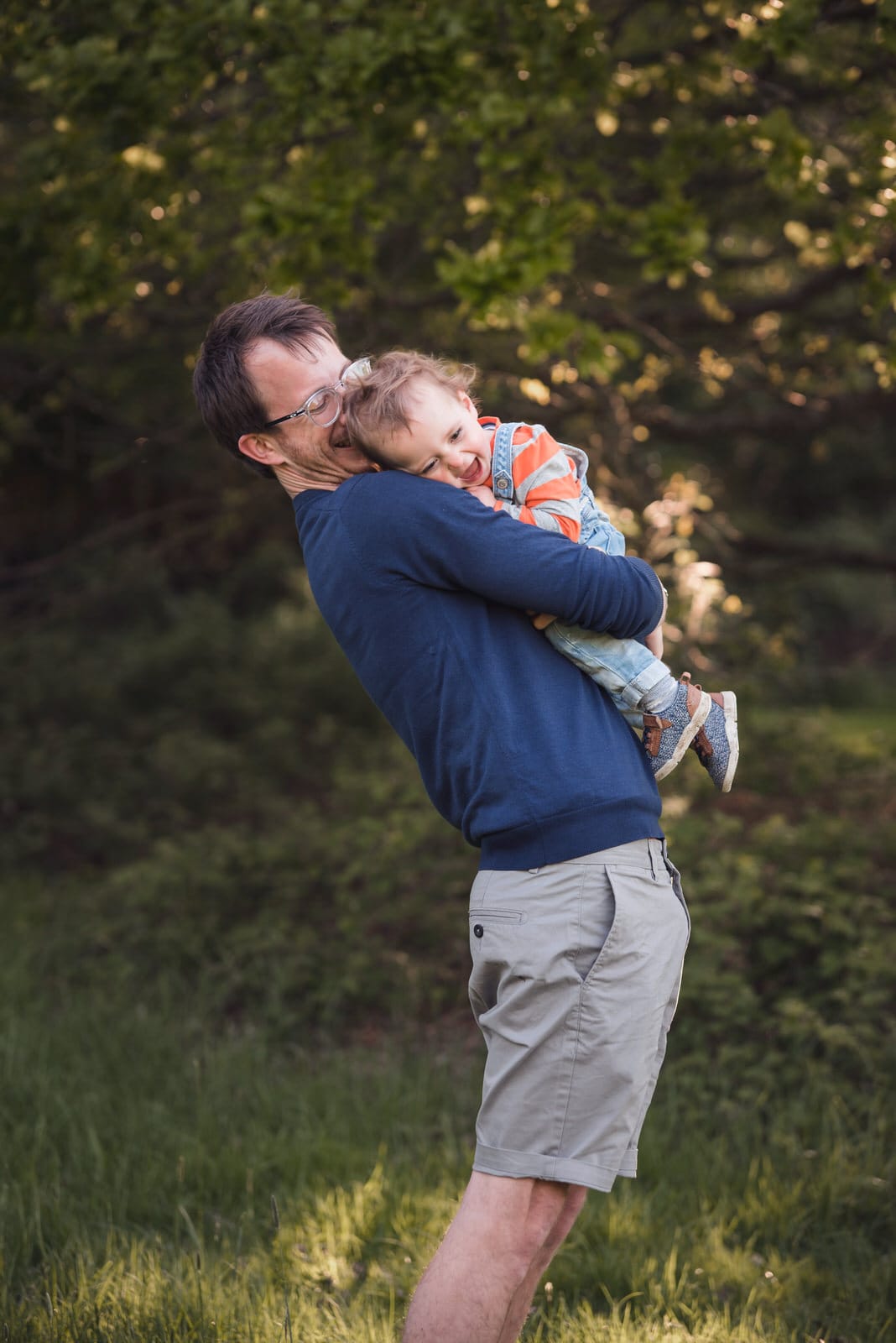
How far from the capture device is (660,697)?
1937 mm

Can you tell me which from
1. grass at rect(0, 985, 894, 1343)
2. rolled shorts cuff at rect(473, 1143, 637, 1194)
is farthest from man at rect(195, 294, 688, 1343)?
grass at rect(0, 985, 894, 1343)

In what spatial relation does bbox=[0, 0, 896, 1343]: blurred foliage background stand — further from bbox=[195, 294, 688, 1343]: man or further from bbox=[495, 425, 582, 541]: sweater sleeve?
bbox=[495, 425, 582, 541]: sweater sleeve

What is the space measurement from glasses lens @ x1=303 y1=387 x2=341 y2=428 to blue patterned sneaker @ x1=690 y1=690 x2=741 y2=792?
0.77m

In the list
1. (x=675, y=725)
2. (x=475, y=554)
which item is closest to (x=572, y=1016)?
(x=675, y=725)

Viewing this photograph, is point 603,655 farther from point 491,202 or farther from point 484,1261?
point 491,202

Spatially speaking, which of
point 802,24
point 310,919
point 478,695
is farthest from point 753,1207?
point 802,24

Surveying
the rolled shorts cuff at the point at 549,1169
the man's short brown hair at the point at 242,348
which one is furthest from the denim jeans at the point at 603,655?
the rolled shorts cuff at the point at 549,1169

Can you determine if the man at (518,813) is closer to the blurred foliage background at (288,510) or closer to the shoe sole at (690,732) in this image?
the shoe sole at (690,732)

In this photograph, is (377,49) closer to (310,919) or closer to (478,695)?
(478,695)

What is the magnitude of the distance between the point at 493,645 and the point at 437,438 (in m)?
0.32

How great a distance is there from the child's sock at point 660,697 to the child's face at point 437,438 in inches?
17.3

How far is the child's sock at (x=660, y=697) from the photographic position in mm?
1929

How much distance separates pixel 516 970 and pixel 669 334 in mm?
5021

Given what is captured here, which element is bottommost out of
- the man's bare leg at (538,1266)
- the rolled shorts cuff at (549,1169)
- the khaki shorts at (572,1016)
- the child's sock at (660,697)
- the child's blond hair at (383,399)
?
the man's bare leg at (538,1266)
